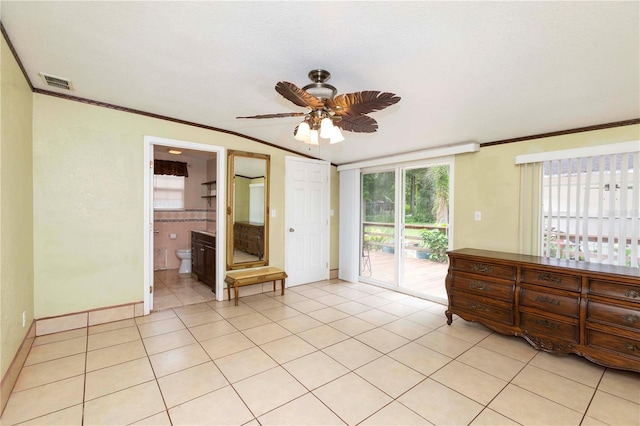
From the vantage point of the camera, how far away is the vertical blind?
268cm

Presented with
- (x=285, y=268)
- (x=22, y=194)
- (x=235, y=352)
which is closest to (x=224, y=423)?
(x=235, y=352)

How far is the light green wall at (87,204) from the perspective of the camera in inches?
115

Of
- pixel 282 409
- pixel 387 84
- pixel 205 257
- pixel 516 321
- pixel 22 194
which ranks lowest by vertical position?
pixel 282 409

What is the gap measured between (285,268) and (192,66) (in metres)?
3.21

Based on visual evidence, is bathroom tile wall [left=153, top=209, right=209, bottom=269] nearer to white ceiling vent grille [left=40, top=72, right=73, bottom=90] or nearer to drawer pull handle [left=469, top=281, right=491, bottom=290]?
white ceiling vent grille [left=40, top=72, right=73, bottom=90]

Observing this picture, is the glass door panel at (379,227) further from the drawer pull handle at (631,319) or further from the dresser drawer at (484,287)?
the drawer pull handle at (631,319)

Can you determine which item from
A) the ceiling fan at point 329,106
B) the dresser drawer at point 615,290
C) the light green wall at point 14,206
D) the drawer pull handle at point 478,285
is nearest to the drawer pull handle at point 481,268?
the drawer pull handle at point 478,285

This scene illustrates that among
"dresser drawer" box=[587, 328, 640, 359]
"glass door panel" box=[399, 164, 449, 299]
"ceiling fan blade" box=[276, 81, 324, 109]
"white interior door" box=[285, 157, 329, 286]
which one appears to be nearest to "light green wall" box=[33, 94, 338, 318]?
"white interior door" box=[285, 157, 329, 286]

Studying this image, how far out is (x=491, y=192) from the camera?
3578 millimetres

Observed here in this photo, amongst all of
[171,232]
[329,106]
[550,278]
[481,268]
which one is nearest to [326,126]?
[329,106]

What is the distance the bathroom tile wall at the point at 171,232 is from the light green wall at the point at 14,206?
309 cm

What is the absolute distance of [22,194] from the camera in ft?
8.19

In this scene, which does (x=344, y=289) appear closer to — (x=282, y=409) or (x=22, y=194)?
(x=282, y=409)

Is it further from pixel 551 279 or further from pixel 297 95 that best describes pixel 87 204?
pixel 551 279
